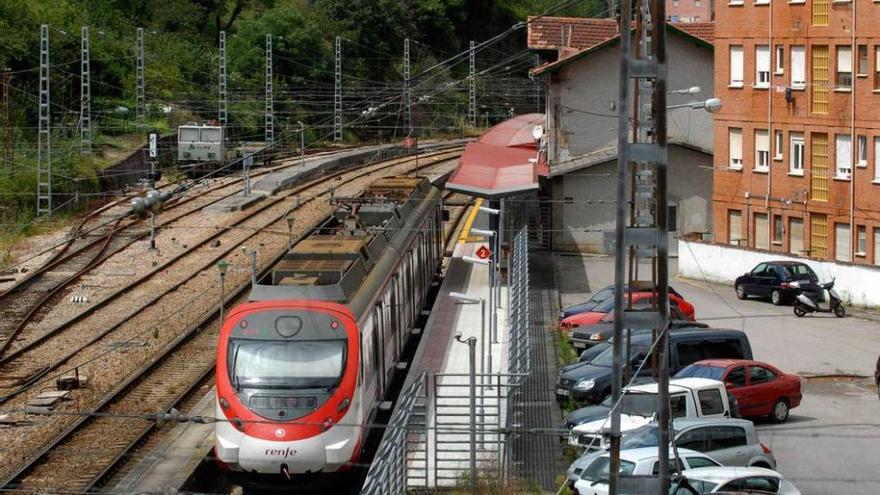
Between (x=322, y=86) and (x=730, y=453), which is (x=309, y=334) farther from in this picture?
(x=322, y=86)

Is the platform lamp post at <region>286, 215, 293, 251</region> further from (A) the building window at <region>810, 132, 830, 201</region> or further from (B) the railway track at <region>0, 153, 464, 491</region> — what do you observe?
(A) the building window at <region>810, 132, 830, 201</region>

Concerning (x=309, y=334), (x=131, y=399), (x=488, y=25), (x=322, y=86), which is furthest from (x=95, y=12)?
(x=309, y=334)

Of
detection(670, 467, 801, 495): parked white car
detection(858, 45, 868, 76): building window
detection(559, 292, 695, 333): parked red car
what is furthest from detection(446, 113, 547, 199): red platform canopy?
detection(670, 467, 801, 495): parked white car

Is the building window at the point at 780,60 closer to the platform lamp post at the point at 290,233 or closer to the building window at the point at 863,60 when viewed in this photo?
the building window at the point at 863,60

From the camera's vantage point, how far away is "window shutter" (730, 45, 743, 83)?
3881cm

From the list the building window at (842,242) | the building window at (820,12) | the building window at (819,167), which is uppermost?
the building window at (820,12)

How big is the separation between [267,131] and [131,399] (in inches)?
1729

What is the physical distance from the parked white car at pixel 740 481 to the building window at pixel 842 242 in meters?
20.3

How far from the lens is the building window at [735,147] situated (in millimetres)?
39031

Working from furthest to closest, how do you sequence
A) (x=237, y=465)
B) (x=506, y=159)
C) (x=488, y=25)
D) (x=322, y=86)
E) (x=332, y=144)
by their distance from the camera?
(x=488, y=25) → (x=322, y=86) → (x=332, y=144) → (x=506, y=159) → (x=237, y=465)

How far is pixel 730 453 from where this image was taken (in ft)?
60.2

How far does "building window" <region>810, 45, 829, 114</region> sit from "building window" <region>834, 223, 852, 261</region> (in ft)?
9.58

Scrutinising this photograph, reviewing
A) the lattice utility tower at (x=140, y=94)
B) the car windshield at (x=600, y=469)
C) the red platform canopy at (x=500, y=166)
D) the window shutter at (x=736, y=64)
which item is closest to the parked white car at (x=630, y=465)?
the car windshield at (x=600, y=469)

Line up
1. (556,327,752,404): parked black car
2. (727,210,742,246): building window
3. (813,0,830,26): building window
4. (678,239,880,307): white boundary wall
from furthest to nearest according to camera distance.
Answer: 1. (727,210,742,246): building window
2. (813,0,830,26): building window
3. (678,239,880,307): white boundary wall
4. (556,327,752,404): parked black car
